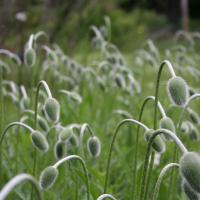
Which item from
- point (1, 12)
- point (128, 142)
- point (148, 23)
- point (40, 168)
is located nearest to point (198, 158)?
point (40, 168)

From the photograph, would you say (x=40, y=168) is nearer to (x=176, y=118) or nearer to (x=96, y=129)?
(x=96, y=129)

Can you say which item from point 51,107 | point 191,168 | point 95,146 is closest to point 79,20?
point 95,146

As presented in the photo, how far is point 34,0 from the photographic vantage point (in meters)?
8.59

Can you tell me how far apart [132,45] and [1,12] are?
20.9 ft

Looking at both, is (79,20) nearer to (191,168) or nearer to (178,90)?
(178,90)

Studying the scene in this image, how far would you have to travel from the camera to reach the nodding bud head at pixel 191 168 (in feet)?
3.29

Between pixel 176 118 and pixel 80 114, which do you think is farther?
pixel 176 118

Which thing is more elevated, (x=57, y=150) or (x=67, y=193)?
(x=57, y=150)

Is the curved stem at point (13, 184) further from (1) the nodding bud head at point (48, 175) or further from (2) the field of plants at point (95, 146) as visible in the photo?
(1) the nodding bud head at point (48, 175)

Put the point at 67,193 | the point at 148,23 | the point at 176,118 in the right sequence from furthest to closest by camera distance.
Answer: the point at 148,23 → the point at 176,118 → the point at 67,193

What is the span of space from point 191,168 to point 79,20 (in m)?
4.36

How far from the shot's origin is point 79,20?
5.25 m

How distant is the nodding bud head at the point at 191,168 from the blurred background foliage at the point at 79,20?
10.2ft

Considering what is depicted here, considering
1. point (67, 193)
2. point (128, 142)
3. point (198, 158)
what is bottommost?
point (128, 142)
